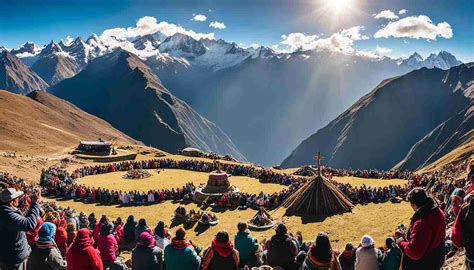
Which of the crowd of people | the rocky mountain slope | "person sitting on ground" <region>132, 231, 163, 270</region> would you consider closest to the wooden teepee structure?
the crowd of people

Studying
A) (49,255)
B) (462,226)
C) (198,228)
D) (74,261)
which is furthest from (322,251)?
(198,228)

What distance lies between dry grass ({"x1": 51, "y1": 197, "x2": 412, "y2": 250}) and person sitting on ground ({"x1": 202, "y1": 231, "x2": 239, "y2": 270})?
1463cm

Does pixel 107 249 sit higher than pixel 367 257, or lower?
higher

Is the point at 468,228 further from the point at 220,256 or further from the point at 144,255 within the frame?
the point at 144,255

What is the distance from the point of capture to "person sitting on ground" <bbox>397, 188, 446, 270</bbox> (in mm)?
7664

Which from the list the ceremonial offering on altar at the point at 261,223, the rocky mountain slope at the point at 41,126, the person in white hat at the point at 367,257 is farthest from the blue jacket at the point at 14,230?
the rocky mountain slope at the point at 41,126

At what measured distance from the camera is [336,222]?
92.7ft

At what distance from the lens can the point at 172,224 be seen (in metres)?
32.5

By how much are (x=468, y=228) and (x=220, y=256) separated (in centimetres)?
554

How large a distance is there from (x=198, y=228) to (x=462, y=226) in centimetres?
2490

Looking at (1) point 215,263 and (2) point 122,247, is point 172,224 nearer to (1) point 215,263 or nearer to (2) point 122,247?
(2) point 122,247

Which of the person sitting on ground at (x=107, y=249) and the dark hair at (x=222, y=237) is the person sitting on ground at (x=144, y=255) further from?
the dark hair at (x=222, y=237)

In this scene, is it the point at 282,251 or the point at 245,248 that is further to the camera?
the point at 245,248

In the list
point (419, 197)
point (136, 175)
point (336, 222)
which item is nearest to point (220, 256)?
point (419, 197)
